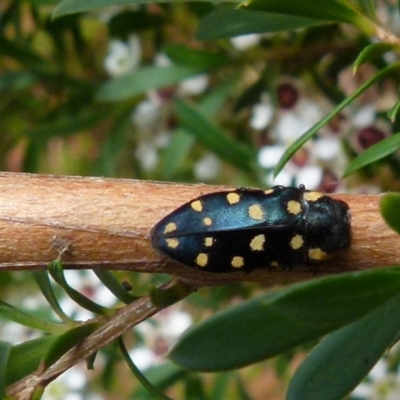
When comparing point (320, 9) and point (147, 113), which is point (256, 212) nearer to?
point (320, 9)

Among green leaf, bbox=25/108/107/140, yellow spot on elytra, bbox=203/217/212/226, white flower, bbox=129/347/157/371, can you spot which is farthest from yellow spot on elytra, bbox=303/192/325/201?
white flower, bbox=129/347/157/371

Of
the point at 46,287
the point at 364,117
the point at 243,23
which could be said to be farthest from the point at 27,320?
the point at 364,117

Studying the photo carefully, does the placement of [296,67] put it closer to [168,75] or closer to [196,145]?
[168,75]

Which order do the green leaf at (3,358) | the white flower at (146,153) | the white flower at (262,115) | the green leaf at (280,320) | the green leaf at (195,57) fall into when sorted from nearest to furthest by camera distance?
the green leaf at (280,320) < the green leaf at (3,358) < the green leaf at (195,57) < the white flower at (262,115) < the white flower at (146,153)

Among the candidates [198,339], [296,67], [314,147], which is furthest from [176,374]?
[198,339]

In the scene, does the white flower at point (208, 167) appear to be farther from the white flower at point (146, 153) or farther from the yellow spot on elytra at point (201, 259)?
the yellow spot on elytra at point (201, 259)

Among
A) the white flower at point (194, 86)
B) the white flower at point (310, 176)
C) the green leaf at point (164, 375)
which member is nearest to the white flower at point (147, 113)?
the white flower at point (194, 86)
